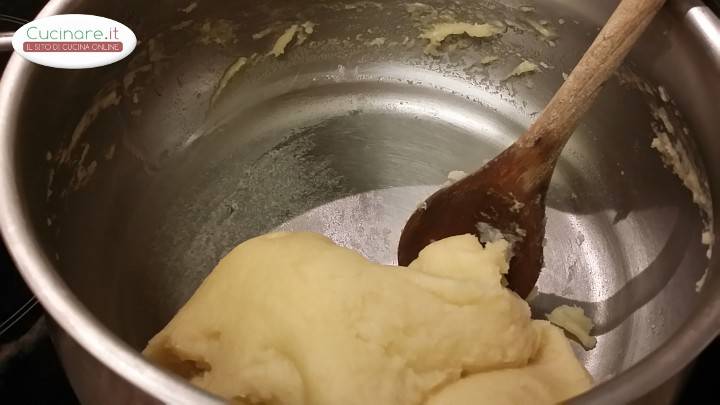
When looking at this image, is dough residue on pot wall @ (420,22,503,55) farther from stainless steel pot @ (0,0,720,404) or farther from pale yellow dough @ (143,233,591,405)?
pale yellow dough @ (143,233,591,405)

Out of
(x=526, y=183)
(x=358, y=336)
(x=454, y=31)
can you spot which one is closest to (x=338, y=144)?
(x=454, y=31)

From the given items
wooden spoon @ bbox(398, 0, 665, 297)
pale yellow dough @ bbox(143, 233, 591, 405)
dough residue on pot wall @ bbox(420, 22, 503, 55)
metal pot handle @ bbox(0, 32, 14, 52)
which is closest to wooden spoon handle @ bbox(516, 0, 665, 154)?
wooden spoon @ bbox(398, 0, 665, 297)

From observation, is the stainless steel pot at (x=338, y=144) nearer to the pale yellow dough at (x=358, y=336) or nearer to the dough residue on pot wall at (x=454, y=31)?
the dough residue on pot wall at (x=454, y=31)

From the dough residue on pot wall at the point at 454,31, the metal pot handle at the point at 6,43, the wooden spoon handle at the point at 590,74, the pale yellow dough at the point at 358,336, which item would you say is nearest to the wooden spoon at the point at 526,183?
the wooden spoon handle at the point at 590,74

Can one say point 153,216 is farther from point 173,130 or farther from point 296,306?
point 296,306

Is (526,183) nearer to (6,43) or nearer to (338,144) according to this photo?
(338,144)

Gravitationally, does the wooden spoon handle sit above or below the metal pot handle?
above

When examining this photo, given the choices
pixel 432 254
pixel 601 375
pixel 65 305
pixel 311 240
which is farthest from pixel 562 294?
pixel 65 305
